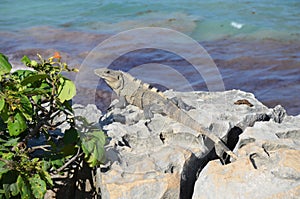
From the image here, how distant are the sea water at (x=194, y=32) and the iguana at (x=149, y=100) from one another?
2694 millimetres

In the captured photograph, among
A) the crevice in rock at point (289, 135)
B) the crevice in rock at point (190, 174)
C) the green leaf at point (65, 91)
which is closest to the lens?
the green leaf at point (65, 91)

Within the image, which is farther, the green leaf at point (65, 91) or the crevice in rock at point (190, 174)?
the crevice in rock at point (190, 174)

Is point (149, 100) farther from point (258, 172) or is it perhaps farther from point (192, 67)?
point (192, 67)

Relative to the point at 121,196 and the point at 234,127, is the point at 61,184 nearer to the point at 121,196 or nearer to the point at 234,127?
the point at 121,196

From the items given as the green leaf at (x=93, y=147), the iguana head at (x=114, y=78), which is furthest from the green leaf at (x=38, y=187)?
the iguana head at (x=114, y=78)

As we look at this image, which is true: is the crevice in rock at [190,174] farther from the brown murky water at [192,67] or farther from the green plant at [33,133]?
the brown murky water at [192,67]

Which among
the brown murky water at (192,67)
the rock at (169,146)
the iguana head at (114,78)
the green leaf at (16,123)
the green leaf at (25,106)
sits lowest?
the brown murky water at (192,67)

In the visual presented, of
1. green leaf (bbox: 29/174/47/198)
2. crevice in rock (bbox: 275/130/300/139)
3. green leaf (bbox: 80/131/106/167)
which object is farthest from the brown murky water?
green leaf (bbox: 29/174/47/198)

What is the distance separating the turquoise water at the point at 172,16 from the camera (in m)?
11.2

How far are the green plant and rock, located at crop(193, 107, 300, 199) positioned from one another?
0.65 meters

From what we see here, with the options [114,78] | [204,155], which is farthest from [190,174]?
[114,78]

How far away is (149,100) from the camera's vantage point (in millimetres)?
4168

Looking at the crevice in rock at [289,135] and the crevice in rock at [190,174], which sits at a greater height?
the crevice in rock at [289,135]

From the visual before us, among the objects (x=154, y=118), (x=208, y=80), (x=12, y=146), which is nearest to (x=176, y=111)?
(x=154, y=118)
